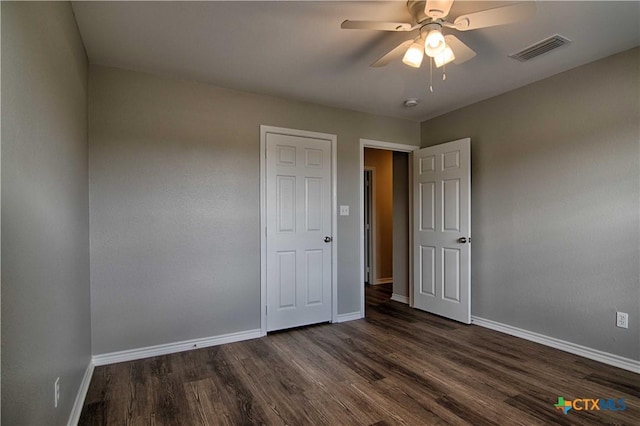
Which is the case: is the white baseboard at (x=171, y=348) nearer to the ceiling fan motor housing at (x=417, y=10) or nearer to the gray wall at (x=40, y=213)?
the gray wall at (x=40, y=213)

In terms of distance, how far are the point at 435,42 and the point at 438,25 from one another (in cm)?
11

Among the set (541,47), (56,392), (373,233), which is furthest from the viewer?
(373,233)

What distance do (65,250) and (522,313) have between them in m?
3.66

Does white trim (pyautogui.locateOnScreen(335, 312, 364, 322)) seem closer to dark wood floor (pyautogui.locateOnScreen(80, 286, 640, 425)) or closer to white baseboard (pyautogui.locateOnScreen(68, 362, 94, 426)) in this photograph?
dark wood floor (pyautogui.locateOnScreen(80, 286, 640, 425))

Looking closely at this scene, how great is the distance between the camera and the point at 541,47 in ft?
7.82

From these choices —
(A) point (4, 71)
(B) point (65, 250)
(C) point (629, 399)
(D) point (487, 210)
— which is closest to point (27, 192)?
(A) point (4, 71)

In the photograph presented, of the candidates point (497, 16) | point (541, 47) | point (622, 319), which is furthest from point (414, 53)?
point (622, 319)

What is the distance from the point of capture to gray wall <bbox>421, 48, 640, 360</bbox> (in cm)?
248

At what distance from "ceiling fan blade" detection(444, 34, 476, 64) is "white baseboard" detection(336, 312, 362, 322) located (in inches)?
107

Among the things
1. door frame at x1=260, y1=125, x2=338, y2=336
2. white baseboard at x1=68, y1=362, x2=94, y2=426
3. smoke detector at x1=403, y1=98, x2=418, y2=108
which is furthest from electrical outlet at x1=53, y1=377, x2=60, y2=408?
smoke detector at x1=403, y1=98, x2=418, y2=108

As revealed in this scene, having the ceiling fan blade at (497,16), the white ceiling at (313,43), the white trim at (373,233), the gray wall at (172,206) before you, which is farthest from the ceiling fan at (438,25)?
the white trim at (373,233)

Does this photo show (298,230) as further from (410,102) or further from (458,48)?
(458,48)

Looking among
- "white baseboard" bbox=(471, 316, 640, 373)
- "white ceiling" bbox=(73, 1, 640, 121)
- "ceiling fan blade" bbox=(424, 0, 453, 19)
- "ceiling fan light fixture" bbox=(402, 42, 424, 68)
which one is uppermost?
"white ceiling" bbox=(73, 1, 640, 121)

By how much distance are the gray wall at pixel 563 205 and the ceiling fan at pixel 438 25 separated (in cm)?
142
